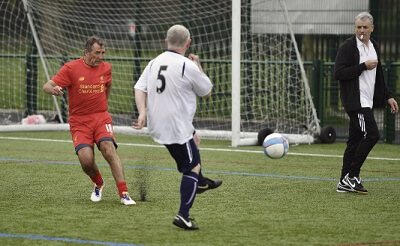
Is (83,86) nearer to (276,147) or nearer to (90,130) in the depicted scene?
(90,130)

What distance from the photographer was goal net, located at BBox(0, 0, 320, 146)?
16516 mm

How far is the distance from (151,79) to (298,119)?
9114mm

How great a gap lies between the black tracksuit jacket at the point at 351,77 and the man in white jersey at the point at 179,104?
9.06 feet

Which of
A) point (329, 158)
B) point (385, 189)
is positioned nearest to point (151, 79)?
point (385, 189)

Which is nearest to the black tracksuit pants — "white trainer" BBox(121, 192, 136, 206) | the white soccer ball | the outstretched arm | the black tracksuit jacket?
the black tracksuit jacket

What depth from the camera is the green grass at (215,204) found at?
7477 millimetres

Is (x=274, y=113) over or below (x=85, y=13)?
below

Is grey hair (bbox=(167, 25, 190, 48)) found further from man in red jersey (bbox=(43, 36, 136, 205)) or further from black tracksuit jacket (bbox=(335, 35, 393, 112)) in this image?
black tracksuit jacket (bbox=(335, 35, 393, 112))

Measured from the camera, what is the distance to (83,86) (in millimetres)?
9445

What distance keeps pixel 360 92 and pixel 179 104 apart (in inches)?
120

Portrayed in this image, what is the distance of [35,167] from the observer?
12.3m

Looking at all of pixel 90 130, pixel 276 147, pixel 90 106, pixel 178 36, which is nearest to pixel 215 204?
pixel 90 130

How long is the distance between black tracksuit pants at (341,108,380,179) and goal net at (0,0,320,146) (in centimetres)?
574

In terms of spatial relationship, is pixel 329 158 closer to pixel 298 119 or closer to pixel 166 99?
A: pixel 298 119
